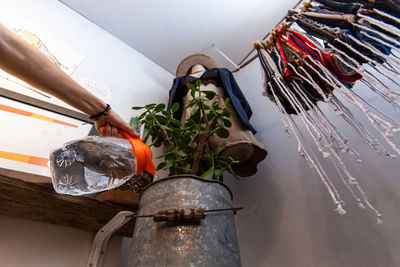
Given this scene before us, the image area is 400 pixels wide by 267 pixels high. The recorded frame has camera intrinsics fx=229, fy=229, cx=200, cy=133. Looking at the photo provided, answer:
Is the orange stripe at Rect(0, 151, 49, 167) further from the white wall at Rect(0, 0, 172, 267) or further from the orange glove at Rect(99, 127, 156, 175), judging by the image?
the orange glove at Rect(99, 127, 156, 175)

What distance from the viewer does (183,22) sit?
4.71 feet

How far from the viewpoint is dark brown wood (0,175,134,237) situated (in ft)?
1.86

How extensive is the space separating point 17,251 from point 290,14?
43.6 inches

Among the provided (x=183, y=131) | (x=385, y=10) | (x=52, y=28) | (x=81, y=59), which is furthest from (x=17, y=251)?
(x=385, y=10)

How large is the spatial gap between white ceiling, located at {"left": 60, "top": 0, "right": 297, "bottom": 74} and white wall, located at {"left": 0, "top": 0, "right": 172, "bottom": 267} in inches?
2.9

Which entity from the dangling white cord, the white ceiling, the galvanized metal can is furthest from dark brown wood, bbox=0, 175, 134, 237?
the white ceiling

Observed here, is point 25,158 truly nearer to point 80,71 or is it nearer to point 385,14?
point 80,71

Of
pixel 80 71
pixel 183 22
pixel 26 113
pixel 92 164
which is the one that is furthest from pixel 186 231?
pixel 183 22

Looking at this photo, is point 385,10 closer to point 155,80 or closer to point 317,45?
point 317,45

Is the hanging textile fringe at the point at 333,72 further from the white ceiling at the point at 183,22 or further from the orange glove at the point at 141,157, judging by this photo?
the white ceiling at the point at 183,22

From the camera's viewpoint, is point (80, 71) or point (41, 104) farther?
point (80, 71)

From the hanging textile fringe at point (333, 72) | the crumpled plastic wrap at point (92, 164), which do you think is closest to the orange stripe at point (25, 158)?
the crumpled plastic wrap at point (92, 164)

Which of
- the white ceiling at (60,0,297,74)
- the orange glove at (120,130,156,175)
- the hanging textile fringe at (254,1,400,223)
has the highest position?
the white ceiling at (60,0,297,74)

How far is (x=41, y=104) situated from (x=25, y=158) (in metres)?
0.22
